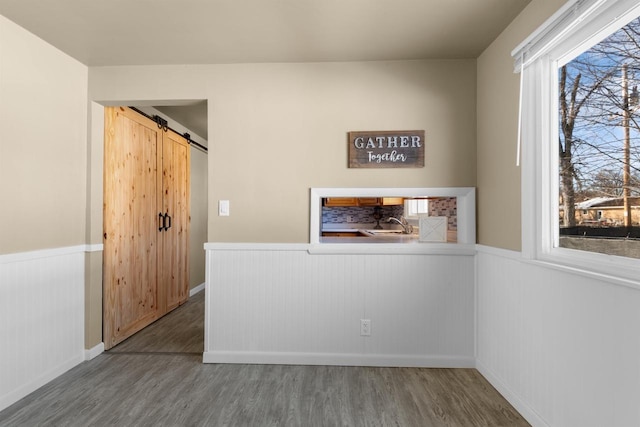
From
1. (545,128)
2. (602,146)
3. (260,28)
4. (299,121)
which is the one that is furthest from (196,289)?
(602,146)

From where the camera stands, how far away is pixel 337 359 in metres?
2.58

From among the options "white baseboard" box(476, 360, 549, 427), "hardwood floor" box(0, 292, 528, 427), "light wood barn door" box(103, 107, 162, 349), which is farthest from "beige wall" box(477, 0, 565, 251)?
"light wood barn door" box(103, 107, 162, 349)

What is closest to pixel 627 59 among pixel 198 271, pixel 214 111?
pixel 214 111

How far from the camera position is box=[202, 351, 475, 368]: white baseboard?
8.32 ft

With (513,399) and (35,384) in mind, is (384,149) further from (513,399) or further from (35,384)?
(35,384)

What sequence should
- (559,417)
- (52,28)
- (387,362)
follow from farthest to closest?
(387,362), (52,28), (559,417)

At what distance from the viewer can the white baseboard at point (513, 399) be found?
1832 millimetres

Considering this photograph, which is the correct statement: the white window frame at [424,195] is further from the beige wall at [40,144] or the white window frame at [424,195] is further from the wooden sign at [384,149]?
the beige wall at [40,144]

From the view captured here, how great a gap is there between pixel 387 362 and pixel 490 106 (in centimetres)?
203

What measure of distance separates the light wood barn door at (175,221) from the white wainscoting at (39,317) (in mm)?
1281

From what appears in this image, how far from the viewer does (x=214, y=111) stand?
8.77 feet

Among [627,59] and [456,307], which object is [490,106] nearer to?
[627,59]

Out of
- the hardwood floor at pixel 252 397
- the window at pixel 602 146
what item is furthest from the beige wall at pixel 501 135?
the hardwood floor at pixel 252 397

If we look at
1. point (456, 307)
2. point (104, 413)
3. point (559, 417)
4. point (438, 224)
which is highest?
point (438, 224)
